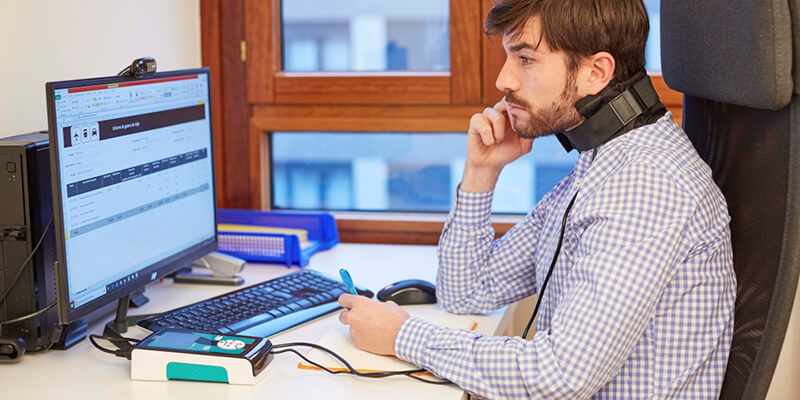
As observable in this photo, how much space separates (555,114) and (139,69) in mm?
703

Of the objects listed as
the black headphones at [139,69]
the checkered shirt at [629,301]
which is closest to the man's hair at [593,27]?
the checkered shirt at [629,301]

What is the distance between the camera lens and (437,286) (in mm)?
1618

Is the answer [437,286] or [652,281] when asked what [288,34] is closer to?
[437,286]

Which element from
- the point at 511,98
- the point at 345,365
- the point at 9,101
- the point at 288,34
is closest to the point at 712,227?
the point at 511,98

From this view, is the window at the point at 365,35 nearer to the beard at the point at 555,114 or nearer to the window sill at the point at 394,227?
the window sill at the point at 394,227

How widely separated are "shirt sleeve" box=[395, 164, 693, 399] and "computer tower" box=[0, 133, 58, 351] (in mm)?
677

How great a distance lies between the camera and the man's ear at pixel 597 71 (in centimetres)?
131

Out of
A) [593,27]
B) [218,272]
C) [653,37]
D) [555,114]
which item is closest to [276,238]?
[218,272]

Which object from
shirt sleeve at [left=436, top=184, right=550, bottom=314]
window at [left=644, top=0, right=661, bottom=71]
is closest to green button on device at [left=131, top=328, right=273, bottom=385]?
shirt sleeve at [left=436, top=184, right=550, bottom=314]

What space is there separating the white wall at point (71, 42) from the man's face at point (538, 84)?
34.6 inches

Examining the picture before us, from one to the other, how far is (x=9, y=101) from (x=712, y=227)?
1215 millimetres

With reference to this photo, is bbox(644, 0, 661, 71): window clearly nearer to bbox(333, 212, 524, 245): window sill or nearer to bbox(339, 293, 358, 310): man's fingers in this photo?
bbox(333, 212, 524, 245): window sill

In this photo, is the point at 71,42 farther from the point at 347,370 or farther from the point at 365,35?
the point at 347,370

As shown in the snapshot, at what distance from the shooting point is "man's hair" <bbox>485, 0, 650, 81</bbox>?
1298mm
